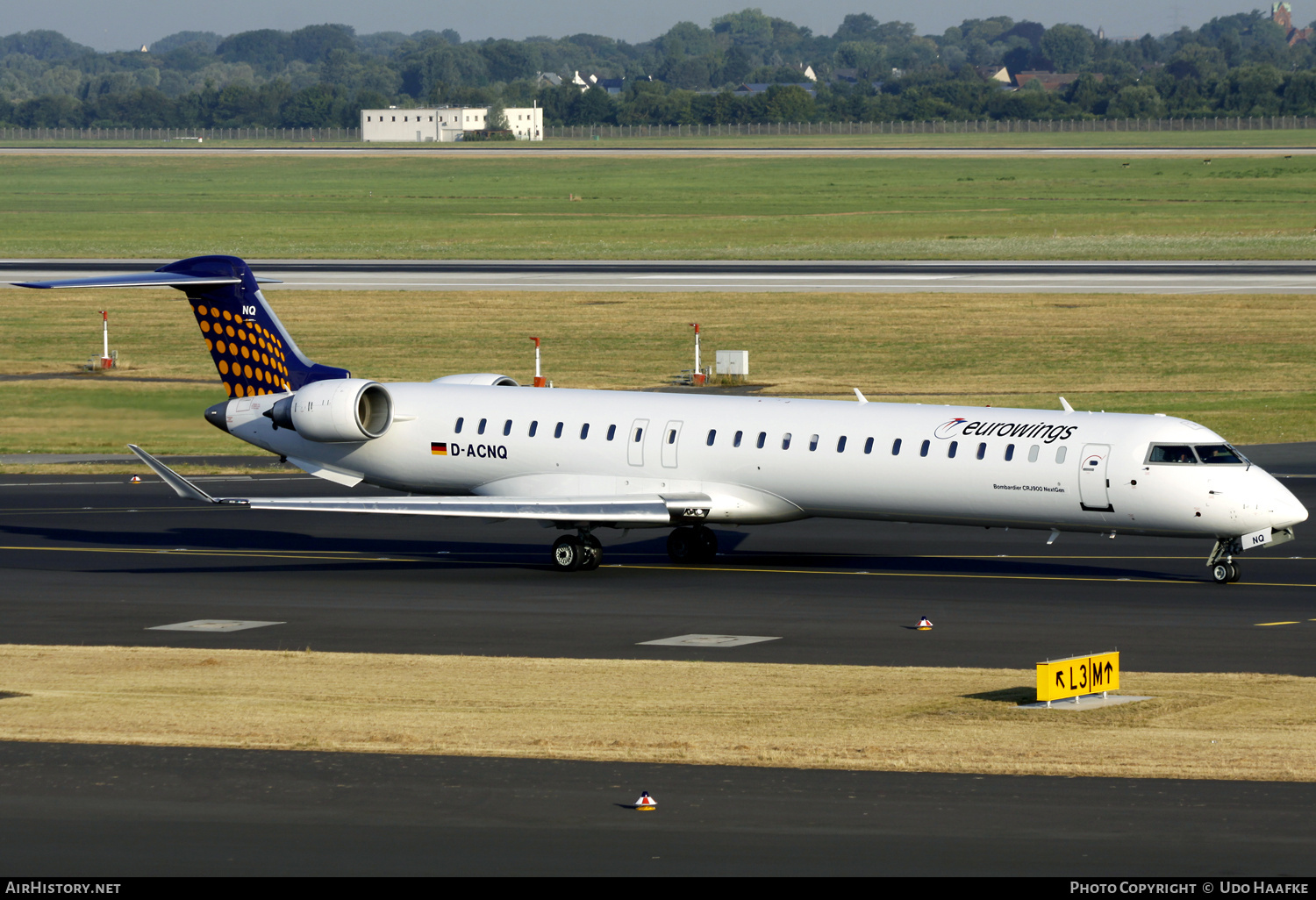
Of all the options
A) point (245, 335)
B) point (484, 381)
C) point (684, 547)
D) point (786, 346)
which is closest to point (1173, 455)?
point (684, 547)

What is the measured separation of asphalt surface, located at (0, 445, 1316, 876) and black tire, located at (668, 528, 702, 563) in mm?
645

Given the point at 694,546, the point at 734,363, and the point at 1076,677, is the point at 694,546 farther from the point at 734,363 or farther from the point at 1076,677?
the point at 734,363

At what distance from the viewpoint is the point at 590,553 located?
3672 cm

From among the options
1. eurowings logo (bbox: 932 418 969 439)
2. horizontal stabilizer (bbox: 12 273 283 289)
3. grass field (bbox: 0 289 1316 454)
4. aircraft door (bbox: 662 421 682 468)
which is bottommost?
grass field (bbox: 0 289 1316 454)

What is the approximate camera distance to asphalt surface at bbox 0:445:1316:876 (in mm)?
16688

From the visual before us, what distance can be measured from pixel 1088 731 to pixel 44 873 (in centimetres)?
1173

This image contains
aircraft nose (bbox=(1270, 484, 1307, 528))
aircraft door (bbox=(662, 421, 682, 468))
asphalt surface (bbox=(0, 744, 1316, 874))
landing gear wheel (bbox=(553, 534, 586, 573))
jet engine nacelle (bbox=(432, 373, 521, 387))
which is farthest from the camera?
jet engine nacelle (bbox=(432, 373, 521, 387))

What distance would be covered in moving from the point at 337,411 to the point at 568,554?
5688mm

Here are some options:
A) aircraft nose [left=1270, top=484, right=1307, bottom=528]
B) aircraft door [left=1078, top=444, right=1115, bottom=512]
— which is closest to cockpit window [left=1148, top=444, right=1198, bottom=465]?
aircraft door [left=1078, top=444, right=1115, bottom=512]

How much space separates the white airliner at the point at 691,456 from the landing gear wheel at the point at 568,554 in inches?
1.6

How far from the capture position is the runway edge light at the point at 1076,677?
2250 cm

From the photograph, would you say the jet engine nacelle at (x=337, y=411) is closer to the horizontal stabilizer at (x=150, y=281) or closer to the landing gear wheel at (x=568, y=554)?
the horizontal stabilizer at (x=150, y=281)

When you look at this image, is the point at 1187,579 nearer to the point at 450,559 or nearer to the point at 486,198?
the point at 450,559

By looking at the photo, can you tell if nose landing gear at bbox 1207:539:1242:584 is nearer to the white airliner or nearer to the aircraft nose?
the white airliner
